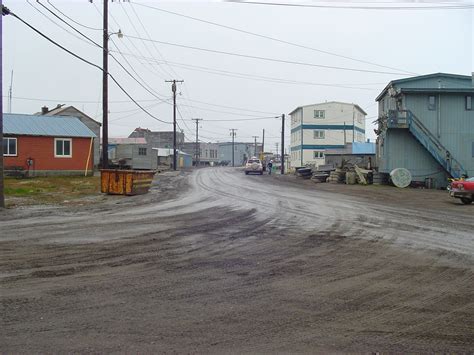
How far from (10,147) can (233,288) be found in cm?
3150

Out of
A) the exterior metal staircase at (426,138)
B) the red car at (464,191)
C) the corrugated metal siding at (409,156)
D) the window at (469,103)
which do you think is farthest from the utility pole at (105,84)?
the window at (469,103)

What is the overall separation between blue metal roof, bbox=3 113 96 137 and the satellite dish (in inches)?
907

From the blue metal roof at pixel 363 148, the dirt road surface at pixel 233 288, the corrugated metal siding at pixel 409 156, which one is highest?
the blue metal roof at pixel 363 148

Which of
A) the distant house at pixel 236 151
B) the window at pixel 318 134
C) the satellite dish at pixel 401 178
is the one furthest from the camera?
the distant house at pixel 236 151

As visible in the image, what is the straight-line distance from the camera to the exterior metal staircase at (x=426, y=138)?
3331 centimetres

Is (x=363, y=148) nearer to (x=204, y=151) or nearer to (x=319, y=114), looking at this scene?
(x=319, y=114)

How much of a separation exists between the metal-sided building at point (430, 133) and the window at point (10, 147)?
26912mm

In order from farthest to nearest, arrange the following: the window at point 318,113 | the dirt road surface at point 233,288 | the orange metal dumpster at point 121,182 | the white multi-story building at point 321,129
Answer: the window at point 318,113 → the white multi-story building at point 321,129 → the orange metal dumpster at point 121,182 → the dirt road surface at point 233,288

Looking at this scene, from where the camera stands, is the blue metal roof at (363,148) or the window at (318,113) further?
the window at (318,113)

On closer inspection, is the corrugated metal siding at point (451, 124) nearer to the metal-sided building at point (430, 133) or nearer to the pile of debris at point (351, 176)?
the metal-sided building at point (430, 133)

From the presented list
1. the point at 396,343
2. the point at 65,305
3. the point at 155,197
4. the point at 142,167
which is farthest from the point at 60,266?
the point at 142,167

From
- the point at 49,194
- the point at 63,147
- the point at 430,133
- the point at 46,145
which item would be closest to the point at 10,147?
the point at 46,145

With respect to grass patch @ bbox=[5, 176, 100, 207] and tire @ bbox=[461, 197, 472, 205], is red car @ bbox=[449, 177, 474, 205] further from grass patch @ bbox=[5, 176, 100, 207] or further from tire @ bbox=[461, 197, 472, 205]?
grass patch @ bbox=[5, 176, 100, 207]

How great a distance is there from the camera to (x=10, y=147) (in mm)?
33062
